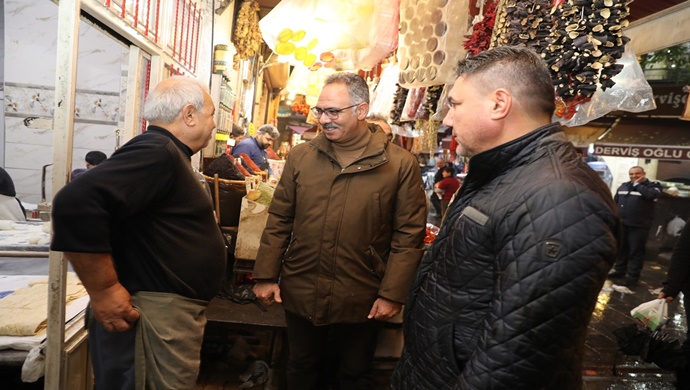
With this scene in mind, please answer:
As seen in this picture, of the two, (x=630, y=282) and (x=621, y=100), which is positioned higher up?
(x=621, y=100)

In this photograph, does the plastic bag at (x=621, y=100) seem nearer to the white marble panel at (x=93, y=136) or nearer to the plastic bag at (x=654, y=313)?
the plastic bag at (x=654, y=313)

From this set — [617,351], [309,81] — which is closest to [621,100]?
[617,351]

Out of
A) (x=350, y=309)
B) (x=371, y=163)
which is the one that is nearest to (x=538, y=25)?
(x=371, y=163)

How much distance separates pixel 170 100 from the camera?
229 cm

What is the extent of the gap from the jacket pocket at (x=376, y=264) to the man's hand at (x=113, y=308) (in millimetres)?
1411

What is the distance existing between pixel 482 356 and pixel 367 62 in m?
4.24

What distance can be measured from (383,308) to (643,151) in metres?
12.3

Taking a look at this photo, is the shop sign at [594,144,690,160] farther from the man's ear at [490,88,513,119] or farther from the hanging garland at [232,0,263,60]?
the man's ear at [490,88,513,119]

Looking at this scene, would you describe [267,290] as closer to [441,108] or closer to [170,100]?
[170,100]

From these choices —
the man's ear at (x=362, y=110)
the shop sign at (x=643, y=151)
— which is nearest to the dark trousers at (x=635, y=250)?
the shop sign at (x=643, y=151)

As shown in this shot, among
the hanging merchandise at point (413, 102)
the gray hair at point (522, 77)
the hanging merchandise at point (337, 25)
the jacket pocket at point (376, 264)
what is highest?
the hanging merchandise at point (337, 25)

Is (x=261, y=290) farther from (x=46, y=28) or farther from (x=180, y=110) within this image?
(x=46, y=28)

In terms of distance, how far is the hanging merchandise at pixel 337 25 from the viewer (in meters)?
4.88

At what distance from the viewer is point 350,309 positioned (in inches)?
114
